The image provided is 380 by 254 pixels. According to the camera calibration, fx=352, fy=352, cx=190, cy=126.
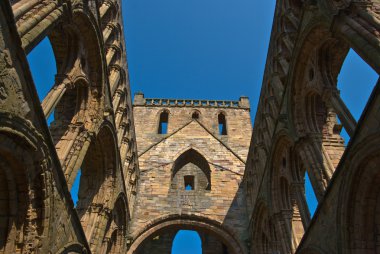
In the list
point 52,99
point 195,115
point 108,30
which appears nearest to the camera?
point 52,99

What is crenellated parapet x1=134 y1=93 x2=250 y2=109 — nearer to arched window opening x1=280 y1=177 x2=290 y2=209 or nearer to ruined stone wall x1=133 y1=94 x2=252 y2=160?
ruined stone wall x1=133 y1=94 x2=252 y2=160

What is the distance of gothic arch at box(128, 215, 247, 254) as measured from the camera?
1415 centimetres

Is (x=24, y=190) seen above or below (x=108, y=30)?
below

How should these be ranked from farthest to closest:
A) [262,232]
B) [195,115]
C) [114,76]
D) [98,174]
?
[195,115]
[262,232]
[114,76]
[98,174]

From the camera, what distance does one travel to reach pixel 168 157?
17859mm

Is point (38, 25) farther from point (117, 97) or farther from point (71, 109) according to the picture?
point (117, 97)

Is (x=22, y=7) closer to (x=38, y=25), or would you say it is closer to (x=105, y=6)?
(x=38, y=25)

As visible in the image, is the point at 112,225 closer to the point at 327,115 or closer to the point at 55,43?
the point at 55,43

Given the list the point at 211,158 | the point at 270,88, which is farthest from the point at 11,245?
the point at 211,158

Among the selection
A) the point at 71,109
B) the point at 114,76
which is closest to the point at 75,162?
the point at 71,109

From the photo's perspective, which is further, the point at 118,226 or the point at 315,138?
the point at 118,226

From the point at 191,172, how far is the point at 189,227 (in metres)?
5.79

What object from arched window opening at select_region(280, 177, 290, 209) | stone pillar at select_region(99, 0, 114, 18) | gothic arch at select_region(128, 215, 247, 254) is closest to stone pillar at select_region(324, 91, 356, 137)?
arched window opening at select_region(280, 177, 290, 209)

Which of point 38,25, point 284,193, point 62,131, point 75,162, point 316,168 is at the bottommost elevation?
point 316,168
